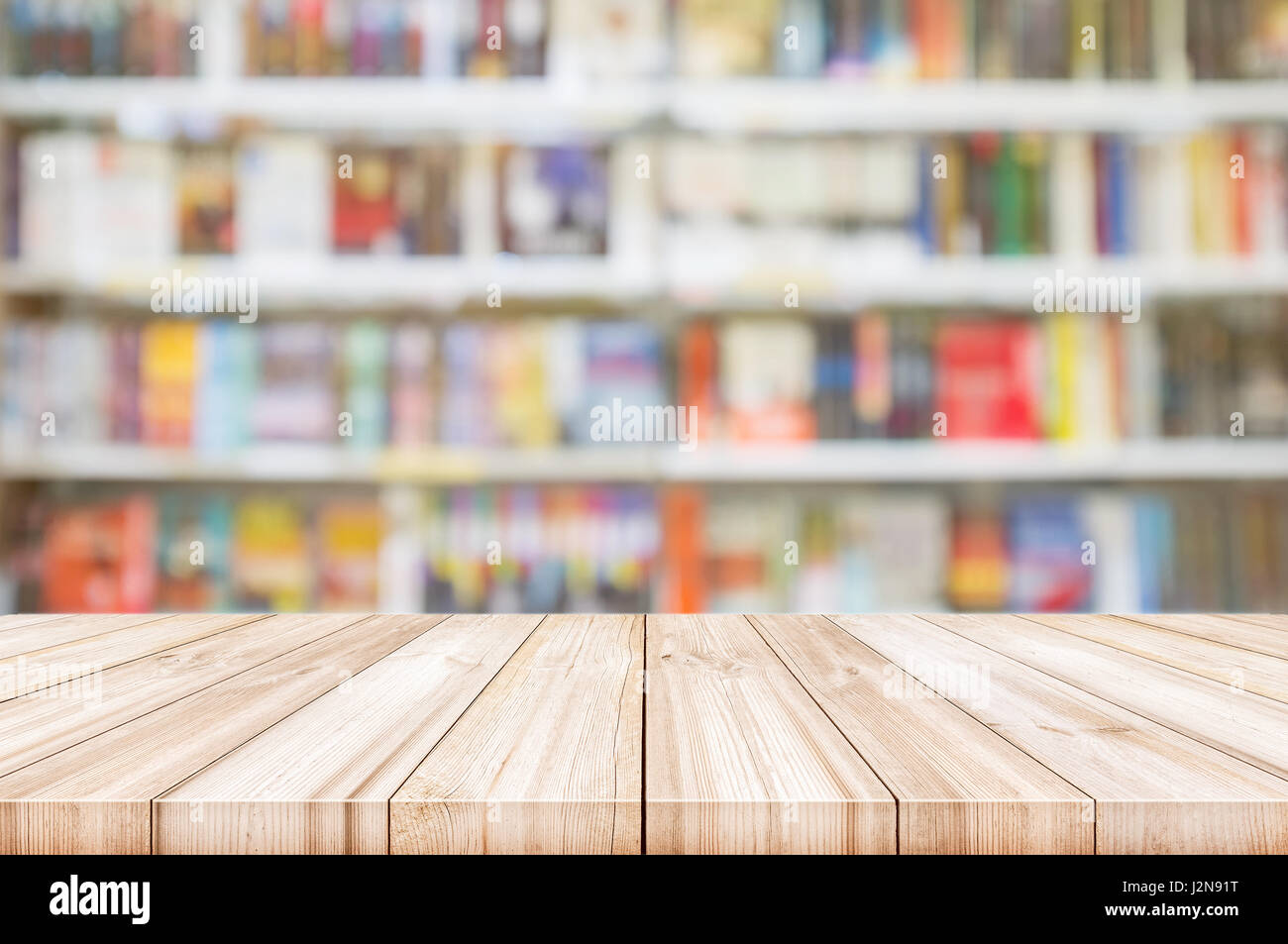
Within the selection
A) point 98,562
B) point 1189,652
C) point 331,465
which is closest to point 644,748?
point 1189,652

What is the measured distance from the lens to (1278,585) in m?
Result: 1.98

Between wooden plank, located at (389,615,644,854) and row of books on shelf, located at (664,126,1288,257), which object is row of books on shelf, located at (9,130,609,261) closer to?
row of books on shelf, located at (664,126,1288,257)

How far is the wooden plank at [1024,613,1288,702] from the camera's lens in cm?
62

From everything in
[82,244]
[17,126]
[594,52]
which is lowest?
[82,244]

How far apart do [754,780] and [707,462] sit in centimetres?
155

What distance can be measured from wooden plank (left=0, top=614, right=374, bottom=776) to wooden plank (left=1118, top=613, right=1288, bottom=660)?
31.7 inches

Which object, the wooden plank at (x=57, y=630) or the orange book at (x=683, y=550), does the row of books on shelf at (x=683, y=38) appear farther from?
the wooden plank at (x=57, y=630)

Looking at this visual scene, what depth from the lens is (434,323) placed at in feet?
6.73

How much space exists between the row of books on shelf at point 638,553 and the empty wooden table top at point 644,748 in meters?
1.25

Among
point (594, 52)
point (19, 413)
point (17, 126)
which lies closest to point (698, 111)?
point (594, 52)

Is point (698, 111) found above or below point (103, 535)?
above
